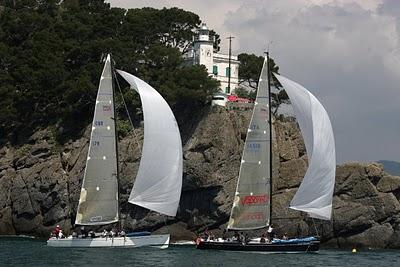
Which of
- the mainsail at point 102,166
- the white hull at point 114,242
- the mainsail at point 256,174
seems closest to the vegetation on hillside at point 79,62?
the mainsail at point 102,166

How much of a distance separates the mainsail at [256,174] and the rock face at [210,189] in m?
14.2

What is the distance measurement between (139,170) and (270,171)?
833 centimetres

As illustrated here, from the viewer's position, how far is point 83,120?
80.3 meters

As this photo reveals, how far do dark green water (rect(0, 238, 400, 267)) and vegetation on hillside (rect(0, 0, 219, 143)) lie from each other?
66.1 feet

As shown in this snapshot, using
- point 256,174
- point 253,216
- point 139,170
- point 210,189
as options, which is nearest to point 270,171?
point 256,174

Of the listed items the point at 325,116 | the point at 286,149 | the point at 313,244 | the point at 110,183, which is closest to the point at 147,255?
the point at 110,183

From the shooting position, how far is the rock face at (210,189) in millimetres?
69250

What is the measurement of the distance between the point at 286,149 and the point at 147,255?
78.1ft

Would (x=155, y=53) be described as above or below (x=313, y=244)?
above

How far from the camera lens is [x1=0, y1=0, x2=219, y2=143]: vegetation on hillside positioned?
7812 centimetres

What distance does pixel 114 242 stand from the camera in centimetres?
5644

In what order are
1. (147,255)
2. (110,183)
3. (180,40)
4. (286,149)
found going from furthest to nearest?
(180,40) → (286,149) → (110,183) → (147,255)

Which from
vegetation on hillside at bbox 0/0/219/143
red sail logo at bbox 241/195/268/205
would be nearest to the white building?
vegetation on hillside at bbox 0/0/219/143

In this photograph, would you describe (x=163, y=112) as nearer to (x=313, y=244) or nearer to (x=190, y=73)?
(x=313, y=244)
